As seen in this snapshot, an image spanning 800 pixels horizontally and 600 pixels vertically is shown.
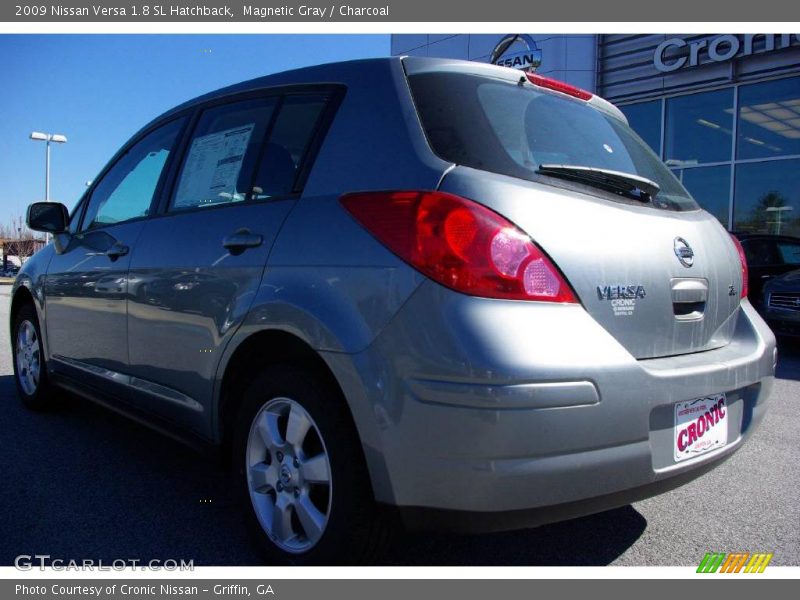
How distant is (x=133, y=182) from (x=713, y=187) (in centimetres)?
1268

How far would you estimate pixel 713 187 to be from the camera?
13.5 m

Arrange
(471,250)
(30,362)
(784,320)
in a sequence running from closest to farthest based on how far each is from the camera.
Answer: (471,250) < (30,362) < (784,320)

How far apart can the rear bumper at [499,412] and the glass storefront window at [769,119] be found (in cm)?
1288

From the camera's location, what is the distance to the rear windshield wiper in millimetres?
2084

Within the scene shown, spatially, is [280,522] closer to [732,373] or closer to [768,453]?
[732,373]

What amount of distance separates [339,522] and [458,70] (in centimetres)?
151

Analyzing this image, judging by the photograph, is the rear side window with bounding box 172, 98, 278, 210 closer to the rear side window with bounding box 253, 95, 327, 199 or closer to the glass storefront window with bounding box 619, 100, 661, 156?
the rear side window with bounding box 253, 95, 327, 199

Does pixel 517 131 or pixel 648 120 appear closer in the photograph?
pixel 517 131

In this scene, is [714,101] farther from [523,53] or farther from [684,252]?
[684,252]

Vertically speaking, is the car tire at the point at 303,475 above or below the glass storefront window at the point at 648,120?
below

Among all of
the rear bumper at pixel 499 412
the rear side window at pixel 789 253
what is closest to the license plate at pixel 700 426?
the rear bumper at pixel 499 412

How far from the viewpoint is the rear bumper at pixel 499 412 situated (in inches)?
67.6

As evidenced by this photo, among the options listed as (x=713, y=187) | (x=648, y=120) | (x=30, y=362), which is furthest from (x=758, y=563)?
(x=648, y=120)

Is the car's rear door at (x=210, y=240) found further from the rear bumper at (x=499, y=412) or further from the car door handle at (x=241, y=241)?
the rear bumper at (x=499, y=412)
